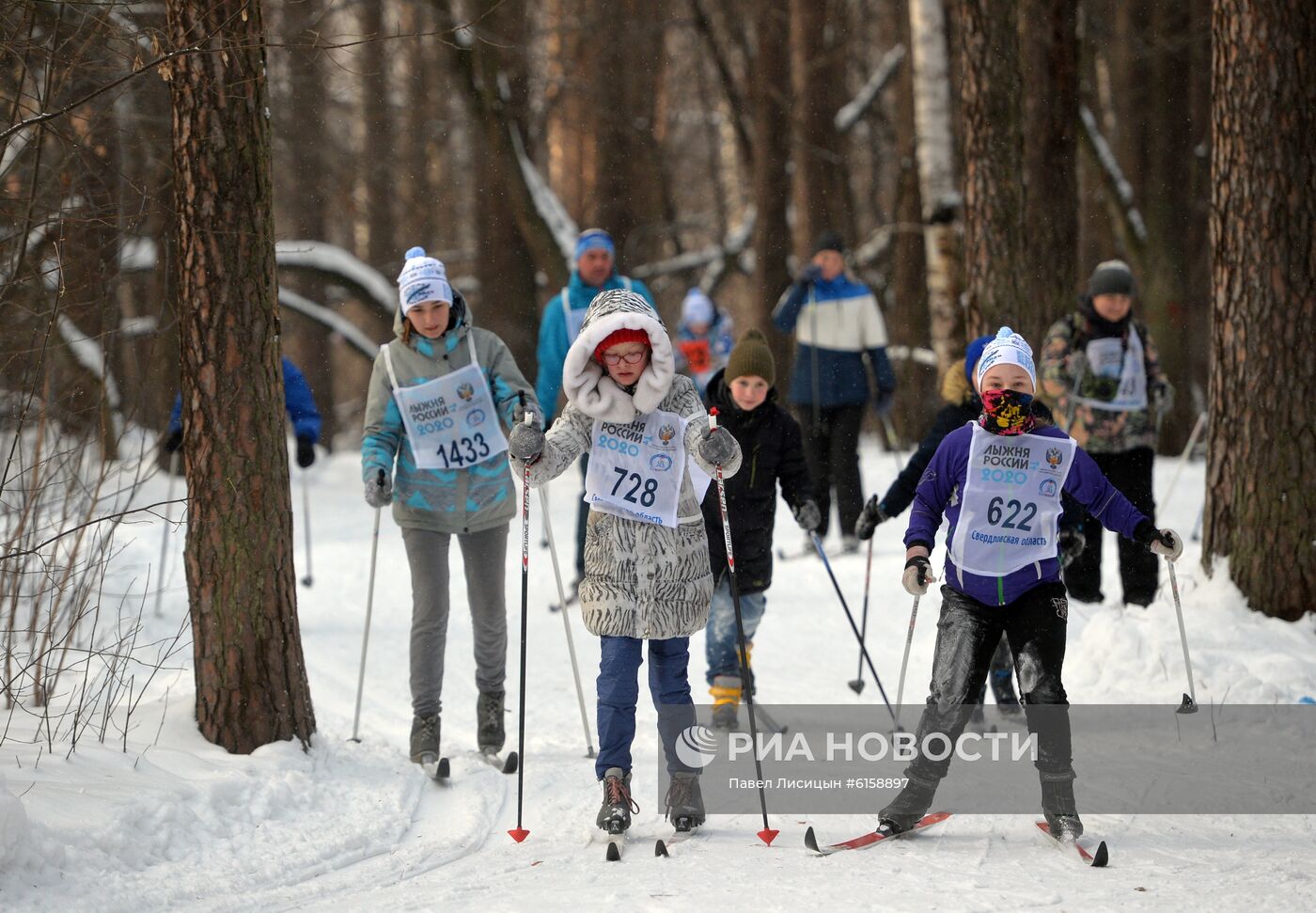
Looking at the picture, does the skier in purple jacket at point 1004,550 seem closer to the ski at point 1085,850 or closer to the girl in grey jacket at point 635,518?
the ski at point 1085,850

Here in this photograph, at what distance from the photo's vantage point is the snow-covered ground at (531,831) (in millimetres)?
4258

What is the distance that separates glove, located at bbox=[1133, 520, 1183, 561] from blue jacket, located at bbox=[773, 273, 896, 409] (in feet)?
16.7

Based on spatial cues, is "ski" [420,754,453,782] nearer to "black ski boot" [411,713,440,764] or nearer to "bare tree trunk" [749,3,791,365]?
"black ski boot" [411,713,440,764]

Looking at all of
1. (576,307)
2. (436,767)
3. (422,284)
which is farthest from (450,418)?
(576,307)

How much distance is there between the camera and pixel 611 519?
16.6 ft

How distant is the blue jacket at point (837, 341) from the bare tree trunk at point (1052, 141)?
124cm

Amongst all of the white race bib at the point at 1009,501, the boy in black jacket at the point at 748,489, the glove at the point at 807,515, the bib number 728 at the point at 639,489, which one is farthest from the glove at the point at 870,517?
the bib number 728 at the point at 639,489

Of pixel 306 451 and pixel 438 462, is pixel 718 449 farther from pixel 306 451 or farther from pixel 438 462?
pixel 306 451

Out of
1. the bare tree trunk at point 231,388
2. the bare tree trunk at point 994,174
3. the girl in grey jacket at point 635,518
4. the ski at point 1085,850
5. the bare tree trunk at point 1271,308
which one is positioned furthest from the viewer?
the bare tree trunk at point 994,174

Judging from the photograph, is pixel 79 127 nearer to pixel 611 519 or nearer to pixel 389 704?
pixel 389 704

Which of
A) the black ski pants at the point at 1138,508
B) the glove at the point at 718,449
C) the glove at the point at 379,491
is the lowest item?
the black ski pants at the point at 1138,508

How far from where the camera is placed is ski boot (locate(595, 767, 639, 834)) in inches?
193

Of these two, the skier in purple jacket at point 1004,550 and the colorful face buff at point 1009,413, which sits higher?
the colorful face buff at point 1009,413

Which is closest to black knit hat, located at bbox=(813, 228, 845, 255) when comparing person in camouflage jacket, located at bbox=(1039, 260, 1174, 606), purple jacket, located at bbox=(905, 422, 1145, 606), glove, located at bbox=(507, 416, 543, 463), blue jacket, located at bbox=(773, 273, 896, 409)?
blue jacket, located at bbox=(773, 273, 896, 409)
